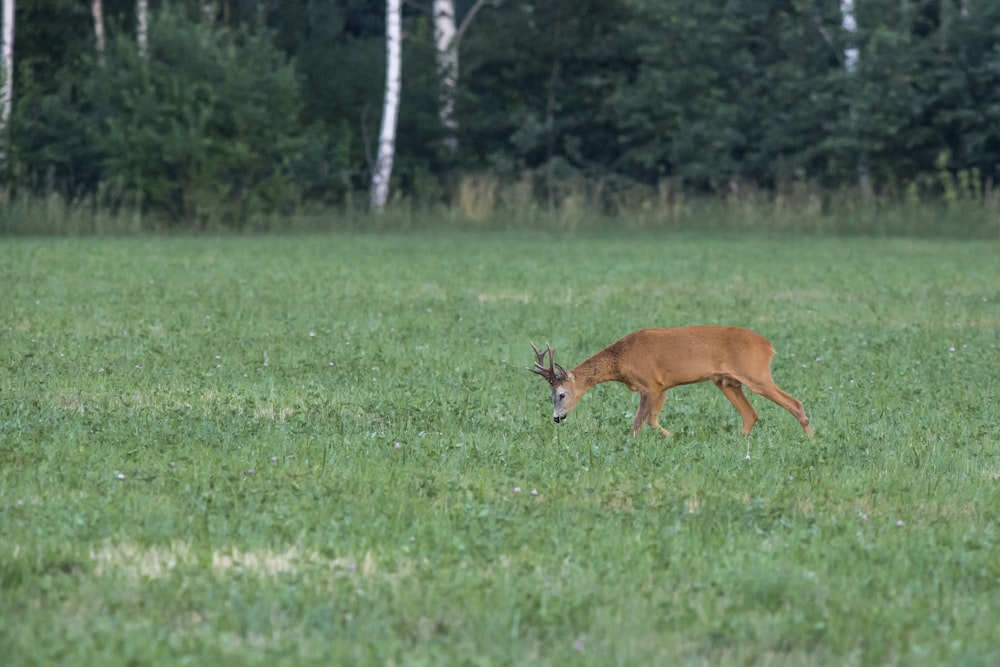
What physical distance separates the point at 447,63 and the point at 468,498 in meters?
33.4

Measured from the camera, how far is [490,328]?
1370cm

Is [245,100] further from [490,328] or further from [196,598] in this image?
[196,598]

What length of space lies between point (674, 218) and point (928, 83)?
7100 mm

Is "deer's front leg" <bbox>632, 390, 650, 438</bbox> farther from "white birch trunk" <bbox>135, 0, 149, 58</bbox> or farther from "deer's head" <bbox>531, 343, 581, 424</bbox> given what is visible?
"white birch trunk" <bbox>135, 0, 149, 58</bbox>

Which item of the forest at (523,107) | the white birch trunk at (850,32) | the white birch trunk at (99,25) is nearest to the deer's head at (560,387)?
the forest at (523,107)

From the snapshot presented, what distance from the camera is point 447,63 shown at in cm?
3922

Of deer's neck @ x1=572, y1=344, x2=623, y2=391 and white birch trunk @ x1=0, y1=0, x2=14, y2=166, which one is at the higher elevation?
white birch trunk @ x1=0, y1=0, x2=14, y2=166

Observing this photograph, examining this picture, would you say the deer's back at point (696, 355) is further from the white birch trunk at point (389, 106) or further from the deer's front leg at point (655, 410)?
the white birch trunk at point (389, 106)

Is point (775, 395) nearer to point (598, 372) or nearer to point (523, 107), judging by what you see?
point (598, 372)

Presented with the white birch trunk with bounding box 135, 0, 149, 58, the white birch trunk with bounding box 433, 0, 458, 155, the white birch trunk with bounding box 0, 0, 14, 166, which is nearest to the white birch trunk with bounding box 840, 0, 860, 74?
the white birch trunk with bounding box 433, 0, 458, 155

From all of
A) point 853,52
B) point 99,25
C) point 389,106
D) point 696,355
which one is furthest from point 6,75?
point 696,355

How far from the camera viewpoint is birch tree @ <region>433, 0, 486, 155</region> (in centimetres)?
3897

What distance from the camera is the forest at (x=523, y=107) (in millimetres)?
33000

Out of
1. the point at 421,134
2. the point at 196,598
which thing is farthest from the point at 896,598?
the point at 421,134
